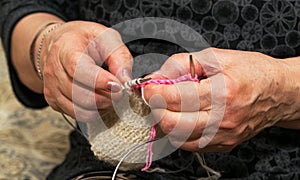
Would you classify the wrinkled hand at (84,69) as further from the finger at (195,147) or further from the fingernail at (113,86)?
the finger at (195,147)

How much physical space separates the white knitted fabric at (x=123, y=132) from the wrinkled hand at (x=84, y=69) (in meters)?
0.02

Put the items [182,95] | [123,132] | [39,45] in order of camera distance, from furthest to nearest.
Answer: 1. [39,45]
2. [123,132]
3. [182,95]

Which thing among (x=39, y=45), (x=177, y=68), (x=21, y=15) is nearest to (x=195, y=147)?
(x=177, y=68)

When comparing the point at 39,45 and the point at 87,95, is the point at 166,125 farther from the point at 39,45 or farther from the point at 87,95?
the point at 39,45

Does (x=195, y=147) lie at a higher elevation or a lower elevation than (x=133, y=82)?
lower

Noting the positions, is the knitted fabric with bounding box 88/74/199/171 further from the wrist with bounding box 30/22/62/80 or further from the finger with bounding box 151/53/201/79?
the wrist with bounding box 30/22/62/80

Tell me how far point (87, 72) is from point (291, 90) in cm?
32

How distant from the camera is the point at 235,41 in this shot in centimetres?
90

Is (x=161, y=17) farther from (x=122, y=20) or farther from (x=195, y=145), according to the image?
(x=195, y=145)

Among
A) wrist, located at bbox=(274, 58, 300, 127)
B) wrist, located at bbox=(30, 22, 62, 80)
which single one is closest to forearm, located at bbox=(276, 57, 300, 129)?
wrist, located at bbox=(274, 58, 300, 127)

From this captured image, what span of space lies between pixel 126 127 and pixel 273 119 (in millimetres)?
241

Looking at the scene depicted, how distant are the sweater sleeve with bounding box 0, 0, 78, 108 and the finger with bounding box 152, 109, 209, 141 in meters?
0.46

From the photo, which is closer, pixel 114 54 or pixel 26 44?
pixel 114 54

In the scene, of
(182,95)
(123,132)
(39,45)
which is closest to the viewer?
(182,95)
